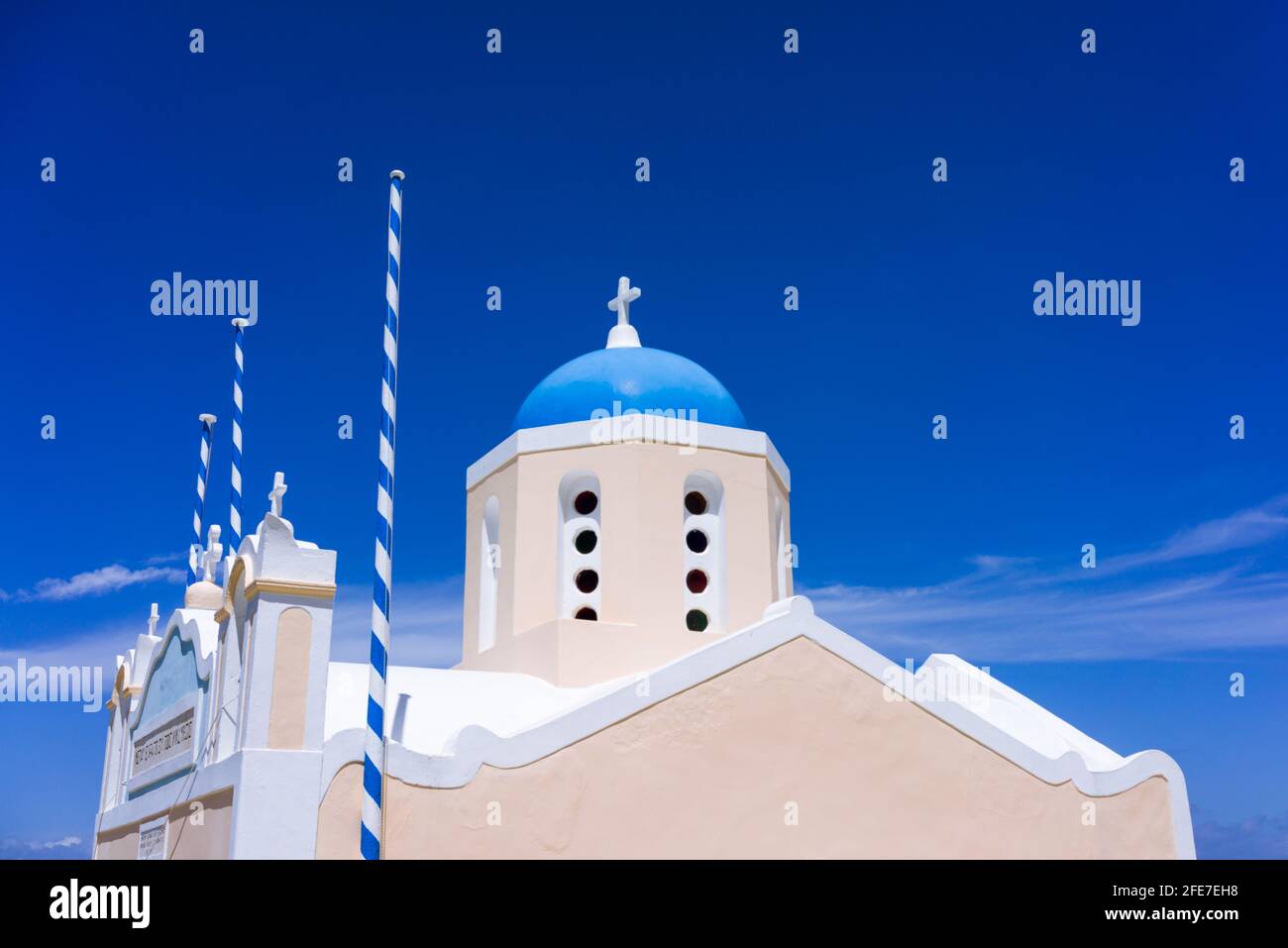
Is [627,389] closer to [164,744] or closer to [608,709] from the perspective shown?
[608,709]

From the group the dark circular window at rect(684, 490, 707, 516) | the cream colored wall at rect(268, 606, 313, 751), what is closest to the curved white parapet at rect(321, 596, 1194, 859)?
the cream colored wall at rect(268, 606, 313, 751)

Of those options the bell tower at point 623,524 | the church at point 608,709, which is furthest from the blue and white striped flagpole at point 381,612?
the bell tower at point 623,524

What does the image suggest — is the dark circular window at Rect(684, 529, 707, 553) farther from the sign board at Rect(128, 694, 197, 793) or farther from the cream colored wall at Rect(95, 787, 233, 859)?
the cream colored wall at Rect(95, 787, 233, 859)

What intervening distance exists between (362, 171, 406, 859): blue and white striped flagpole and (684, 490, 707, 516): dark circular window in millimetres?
6177

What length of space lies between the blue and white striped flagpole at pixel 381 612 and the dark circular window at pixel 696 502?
6.18 m

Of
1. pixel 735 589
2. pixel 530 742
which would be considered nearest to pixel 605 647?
pixel 735 589

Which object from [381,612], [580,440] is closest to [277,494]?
[381,612]

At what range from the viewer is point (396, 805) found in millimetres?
10578

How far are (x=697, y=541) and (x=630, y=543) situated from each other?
3.82 ft

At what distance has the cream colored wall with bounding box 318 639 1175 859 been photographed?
36.1 ft

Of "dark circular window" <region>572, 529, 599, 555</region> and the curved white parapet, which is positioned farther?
"dark circular window" <region>572, 529, 599, 555</region>
